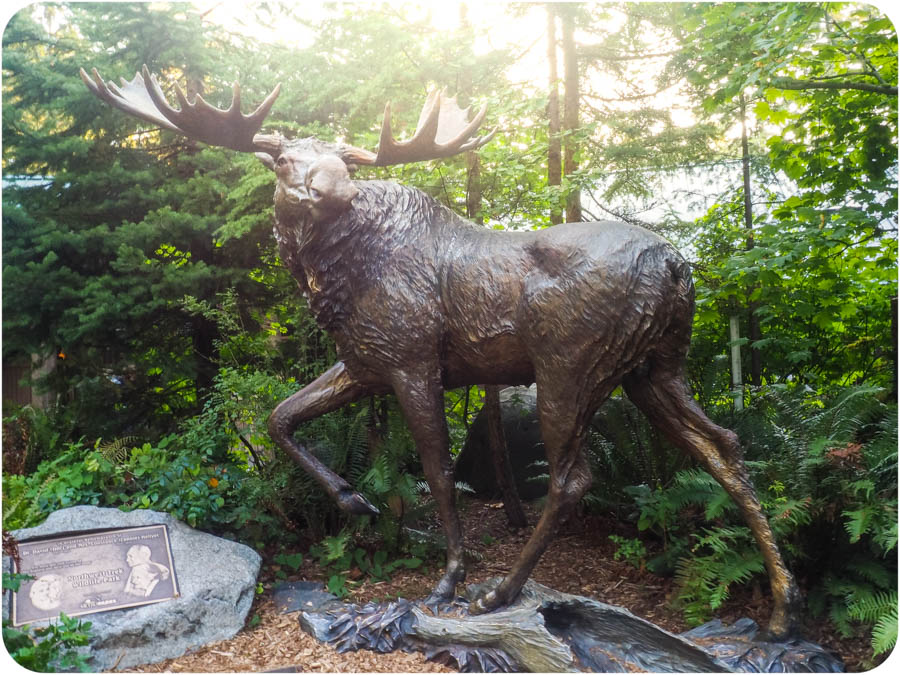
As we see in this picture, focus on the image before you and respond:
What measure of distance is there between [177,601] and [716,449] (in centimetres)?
330

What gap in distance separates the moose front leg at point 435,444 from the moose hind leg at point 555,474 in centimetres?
30

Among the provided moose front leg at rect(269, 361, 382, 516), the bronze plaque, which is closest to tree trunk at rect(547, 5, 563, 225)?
moose front leg at rect(269, 361, 382, 516)

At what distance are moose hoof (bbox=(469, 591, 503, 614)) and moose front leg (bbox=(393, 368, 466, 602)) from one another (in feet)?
0.85

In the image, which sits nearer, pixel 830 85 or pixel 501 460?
pixel 830 85

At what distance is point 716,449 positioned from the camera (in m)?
3.92

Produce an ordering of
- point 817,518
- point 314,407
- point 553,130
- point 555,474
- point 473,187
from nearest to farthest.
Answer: point 555,474, point 817,518, point 314,407, point 553,130, point 473,187

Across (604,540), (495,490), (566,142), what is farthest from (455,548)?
(566,142)

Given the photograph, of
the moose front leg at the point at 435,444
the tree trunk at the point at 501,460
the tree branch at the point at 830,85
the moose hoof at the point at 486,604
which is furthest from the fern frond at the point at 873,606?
the tree branch at the point at 830,85

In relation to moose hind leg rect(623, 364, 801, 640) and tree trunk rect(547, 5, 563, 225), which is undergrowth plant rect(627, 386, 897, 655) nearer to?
moose hind leg rect(623, 364, 801, 640)

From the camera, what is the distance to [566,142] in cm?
612

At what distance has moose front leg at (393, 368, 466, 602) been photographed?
4.16 metres

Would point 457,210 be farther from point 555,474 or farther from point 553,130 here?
point 555,474

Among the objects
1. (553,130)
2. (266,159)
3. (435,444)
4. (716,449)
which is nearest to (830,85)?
(553,130)

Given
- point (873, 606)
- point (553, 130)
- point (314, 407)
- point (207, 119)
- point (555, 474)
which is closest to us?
point (873, 606)
